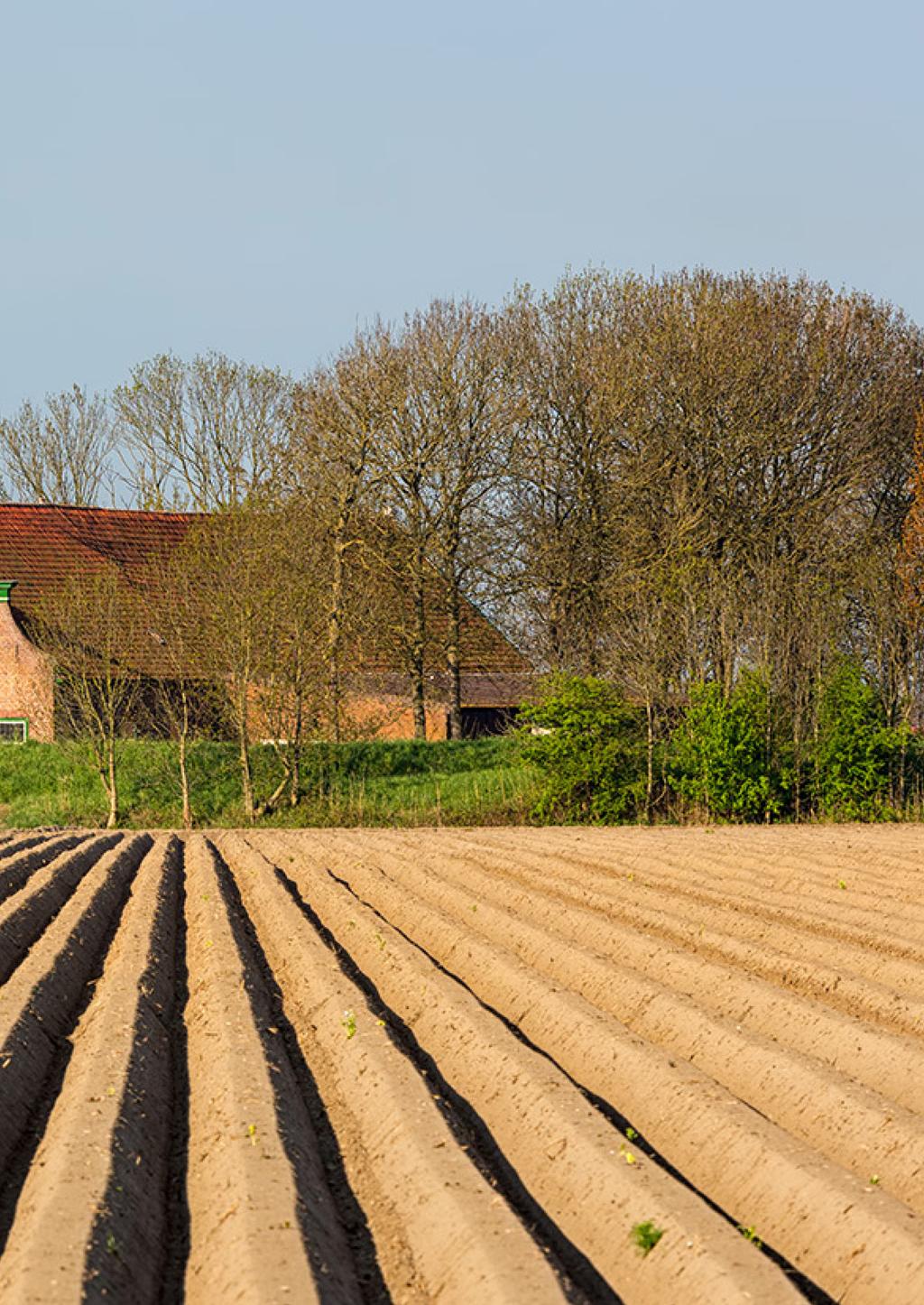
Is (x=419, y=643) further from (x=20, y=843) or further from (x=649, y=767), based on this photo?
(x=20, y=843)

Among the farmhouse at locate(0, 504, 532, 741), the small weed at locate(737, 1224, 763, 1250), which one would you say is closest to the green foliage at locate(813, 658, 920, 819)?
the farmhouse at locate(0, 504, 532, 741)

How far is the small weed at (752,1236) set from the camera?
590cm

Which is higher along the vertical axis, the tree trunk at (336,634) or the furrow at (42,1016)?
the tree trunk at (336,634)

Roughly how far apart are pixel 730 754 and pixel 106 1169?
19.6m

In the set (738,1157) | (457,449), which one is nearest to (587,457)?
(457,449)

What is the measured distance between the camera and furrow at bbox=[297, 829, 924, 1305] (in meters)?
5.71

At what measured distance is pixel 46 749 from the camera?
29516 mm

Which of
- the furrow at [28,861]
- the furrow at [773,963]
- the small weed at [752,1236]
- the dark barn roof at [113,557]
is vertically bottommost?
the small weed at [752,1236]

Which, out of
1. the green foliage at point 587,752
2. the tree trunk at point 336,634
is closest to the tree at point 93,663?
the tree trunk at point 336,634

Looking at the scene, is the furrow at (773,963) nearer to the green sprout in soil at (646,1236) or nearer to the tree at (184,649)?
the green sprout in soil at (646,1236)

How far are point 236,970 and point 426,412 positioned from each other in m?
23.2

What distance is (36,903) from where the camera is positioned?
43.4 ft

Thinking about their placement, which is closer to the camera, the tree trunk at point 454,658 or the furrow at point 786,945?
the furrow at point 786,945

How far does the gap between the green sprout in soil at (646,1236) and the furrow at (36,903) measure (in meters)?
5.60
